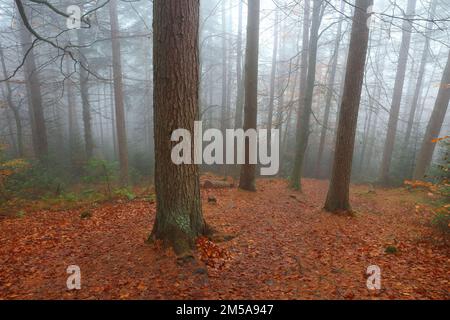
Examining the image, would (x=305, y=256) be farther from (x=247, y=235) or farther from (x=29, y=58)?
(x=29, y=58)

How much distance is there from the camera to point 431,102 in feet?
142

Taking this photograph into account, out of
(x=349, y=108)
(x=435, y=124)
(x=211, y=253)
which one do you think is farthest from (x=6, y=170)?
(x=435, y=124)

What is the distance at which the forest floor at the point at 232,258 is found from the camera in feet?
11.1

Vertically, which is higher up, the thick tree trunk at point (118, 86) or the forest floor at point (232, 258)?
the thick tree trunk at point (118, 86)

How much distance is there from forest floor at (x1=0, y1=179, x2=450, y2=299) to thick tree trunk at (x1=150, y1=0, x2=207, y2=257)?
1.45 feet

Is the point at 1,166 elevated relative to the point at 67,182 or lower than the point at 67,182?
elevated

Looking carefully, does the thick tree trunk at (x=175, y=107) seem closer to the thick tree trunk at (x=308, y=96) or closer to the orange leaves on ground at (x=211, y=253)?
the orange leaves on ground at (x=211, y=253)

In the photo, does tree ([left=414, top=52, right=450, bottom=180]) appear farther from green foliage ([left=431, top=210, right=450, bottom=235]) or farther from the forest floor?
green foliage ([left=431, top=210, right=450, bottom=235])

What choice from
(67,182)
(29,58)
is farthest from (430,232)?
(29,58)

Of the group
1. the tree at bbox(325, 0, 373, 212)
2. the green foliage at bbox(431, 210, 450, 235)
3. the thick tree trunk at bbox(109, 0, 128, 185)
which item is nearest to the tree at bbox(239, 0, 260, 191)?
the tree at bbox(325, 0, 373, 212)

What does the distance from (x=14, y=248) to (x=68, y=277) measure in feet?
6.42

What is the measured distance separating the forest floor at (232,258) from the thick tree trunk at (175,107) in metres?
A: 0.44

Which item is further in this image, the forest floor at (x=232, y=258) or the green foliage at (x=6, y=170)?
the green foliage at (x=6, y=170)

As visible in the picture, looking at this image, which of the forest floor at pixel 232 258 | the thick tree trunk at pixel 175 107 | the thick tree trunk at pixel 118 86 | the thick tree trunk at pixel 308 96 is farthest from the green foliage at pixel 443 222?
the thick tree trunk at pixel 118 86
